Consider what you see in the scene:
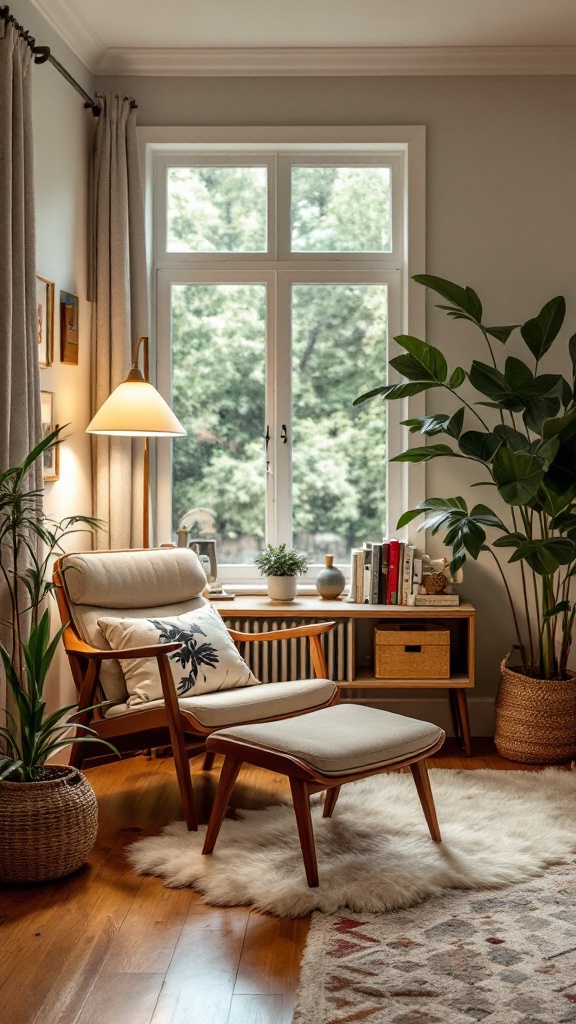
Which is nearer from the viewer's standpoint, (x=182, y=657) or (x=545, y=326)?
(x=182, y=657)

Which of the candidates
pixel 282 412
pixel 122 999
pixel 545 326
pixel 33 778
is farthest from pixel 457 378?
pixel 122 999

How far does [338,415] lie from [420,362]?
28.0 inches

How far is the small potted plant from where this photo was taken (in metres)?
4.24

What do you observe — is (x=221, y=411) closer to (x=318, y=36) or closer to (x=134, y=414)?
(x=134, y=414)

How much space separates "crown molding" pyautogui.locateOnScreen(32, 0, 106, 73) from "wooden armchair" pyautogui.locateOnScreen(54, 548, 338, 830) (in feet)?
6.72

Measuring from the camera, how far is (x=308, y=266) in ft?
14.9

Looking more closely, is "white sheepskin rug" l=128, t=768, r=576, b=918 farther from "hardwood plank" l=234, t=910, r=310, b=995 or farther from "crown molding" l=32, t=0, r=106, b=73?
"crown molding" l=32, t=0, r=106, b=73

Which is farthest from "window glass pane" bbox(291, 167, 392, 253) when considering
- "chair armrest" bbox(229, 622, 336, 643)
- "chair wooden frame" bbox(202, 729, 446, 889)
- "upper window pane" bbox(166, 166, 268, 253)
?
"chair wooden frame" bbox(202, 729, 446, 889)

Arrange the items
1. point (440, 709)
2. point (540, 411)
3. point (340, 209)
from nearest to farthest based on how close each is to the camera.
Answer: point (540, 411) < point (440, 709) < point (340, 209)

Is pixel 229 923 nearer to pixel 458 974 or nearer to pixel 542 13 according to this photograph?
pixel 458 974

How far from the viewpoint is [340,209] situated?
455cm

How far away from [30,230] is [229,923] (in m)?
2.20

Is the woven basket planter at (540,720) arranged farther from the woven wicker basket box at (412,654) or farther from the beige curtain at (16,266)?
the beige curtain at (16,266)

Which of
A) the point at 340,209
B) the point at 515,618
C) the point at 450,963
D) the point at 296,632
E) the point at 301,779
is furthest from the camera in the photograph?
the point at 340,209
